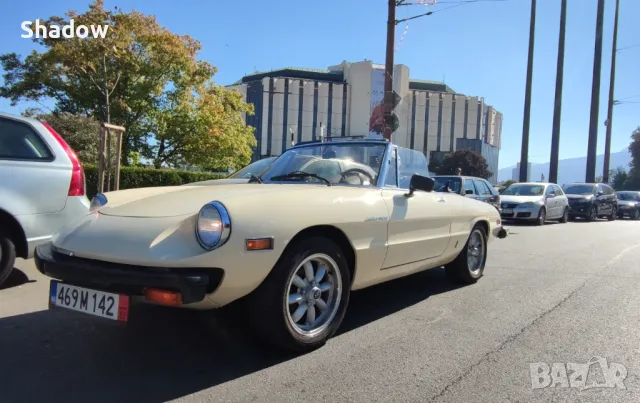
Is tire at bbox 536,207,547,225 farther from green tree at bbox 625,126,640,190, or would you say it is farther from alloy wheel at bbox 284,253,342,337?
green tree at bbox 625,126,640,190

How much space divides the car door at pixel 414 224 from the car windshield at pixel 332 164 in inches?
7.8

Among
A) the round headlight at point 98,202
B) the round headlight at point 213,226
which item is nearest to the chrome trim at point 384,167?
the round headlight at point 213,226

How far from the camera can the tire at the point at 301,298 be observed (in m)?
2.93

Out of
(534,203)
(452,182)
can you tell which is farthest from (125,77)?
(534,203)

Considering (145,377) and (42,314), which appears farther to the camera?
(42,314)

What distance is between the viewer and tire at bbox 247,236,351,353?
9.61 ft

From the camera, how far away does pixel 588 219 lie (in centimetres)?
1916

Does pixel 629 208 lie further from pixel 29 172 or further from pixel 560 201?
pixel 29 172

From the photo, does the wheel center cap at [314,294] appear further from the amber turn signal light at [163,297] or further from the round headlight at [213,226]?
the amber turn signal light at [163,297]

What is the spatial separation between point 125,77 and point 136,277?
67.4ft

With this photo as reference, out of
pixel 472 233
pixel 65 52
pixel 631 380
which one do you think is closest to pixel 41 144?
pixel 472 233

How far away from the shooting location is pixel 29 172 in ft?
15.1

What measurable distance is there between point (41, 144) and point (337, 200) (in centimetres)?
334

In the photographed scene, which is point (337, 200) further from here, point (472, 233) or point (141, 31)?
point (141, 31)
